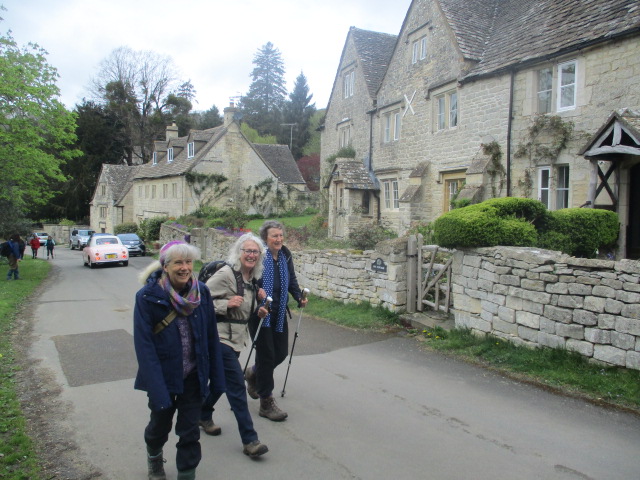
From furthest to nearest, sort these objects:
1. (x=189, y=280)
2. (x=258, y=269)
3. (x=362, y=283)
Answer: (x=362, y=283) < (x=258, y=269) < (x=189, y=280)

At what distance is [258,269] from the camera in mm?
4926

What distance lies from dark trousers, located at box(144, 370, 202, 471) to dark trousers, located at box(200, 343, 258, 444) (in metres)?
0.39

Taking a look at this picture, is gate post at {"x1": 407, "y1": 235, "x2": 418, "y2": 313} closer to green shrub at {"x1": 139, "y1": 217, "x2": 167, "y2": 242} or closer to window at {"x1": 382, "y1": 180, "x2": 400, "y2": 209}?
→ window at {"x1": 382, "y1": 180, "x2": 400, "y2": 209}

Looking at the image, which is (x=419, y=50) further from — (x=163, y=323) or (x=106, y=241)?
(x=163, y=323)

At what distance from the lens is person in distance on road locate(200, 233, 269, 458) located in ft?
14.5

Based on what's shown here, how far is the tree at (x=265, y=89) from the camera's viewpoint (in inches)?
2940

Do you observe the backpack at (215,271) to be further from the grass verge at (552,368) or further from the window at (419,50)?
the window at (419,50)

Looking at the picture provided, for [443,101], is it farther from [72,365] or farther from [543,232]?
[72,365]

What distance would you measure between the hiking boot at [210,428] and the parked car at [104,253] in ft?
69.9

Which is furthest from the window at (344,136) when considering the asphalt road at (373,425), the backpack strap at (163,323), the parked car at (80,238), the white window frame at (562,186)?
the parked car at (80,238)

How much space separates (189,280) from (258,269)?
1119 mm

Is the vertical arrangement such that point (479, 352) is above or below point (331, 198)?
below

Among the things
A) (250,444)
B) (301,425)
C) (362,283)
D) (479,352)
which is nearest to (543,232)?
(479,352)

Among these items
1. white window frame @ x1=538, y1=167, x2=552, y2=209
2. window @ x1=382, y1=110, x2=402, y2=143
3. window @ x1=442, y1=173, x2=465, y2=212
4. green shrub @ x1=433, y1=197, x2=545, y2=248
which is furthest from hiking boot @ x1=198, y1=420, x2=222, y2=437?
window @ x1=382, y1=110, x2=402, y2=143
